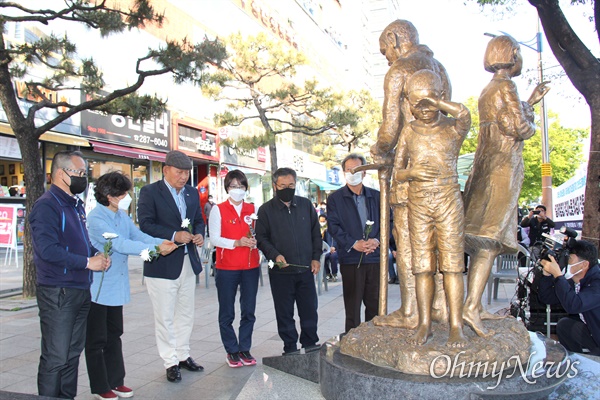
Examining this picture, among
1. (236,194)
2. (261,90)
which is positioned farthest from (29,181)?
(261,90)

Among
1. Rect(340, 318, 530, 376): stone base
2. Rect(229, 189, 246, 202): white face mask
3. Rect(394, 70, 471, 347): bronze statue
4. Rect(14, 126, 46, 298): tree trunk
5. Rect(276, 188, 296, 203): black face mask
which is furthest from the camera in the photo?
Rect(14, 126, 46, 298): tree trunk

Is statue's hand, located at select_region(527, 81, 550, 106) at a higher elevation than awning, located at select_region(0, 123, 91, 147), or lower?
lower

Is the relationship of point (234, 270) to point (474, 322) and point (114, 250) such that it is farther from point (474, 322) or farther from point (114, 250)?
point (474, 322)

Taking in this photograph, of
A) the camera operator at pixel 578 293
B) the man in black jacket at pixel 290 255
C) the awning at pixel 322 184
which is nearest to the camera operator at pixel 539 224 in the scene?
the camera operator at pixel 578 293

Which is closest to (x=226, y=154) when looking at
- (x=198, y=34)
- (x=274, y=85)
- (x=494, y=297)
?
(x=198, y=34)

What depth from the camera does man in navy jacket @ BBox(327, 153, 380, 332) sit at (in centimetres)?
445

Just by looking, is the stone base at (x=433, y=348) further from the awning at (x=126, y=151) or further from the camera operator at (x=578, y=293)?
the awning at (x=126, y=151)

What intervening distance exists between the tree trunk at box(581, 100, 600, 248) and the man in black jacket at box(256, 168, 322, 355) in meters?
3.91

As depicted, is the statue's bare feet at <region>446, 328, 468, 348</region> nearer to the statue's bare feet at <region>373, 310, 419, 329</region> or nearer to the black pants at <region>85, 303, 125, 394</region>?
the statue's bare feet at <region>373, 310, 419, 329</region>

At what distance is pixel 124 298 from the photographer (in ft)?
12.4

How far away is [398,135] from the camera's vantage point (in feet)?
10.7

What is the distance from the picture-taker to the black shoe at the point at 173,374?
13.8ft

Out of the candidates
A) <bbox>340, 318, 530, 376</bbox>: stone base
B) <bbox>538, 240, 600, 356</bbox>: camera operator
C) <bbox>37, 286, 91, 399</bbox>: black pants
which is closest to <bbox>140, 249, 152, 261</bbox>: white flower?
<bbox>37, 286, 91, 399</bbox>: black pants

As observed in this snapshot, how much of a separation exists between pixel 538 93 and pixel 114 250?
3.12 meters
